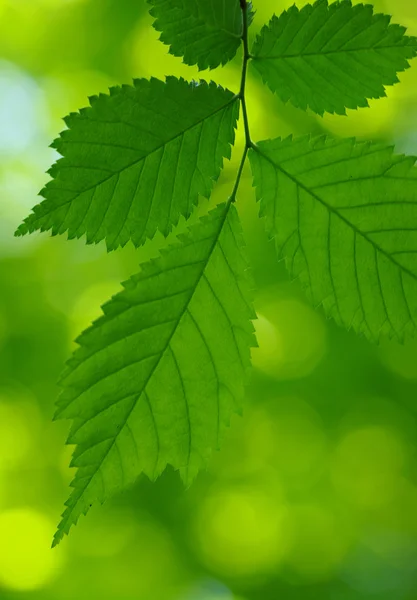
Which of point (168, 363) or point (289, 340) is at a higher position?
point (289, 340)

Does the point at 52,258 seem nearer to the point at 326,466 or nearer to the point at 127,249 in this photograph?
the point at 127,249

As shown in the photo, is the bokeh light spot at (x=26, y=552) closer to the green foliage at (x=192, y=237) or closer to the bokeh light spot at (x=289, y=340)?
the bokeh light spot at (x=289, y=340)

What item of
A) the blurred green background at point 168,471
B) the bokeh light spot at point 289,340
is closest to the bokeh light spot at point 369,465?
the blurred green background at point 168,471

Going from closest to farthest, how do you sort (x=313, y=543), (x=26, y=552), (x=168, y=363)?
(x=168, y=363), (x=26, y=552), (x=313, y=543)

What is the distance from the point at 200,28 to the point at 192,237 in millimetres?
271

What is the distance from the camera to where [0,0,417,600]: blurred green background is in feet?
19.1

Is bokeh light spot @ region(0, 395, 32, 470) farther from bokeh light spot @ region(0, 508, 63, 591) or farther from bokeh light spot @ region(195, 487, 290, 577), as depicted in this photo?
bokeh light spot @ region(195, 487, 290, 577)

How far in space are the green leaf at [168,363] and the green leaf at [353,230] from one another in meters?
0.08

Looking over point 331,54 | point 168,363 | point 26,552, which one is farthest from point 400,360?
point 168,363

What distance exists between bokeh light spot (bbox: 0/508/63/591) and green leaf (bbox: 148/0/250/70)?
570 cm

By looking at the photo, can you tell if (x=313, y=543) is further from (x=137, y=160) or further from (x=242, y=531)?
(x=137, y=160)

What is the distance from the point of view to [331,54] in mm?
870

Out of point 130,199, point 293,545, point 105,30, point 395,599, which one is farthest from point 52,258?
point 130,199

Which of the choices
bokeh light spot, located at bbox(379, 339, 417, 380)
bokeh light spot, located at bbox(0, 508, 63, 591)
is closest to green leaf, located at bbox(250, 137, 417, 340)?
bokeh light spot, located at bbox(379, 339, 417, 380)
